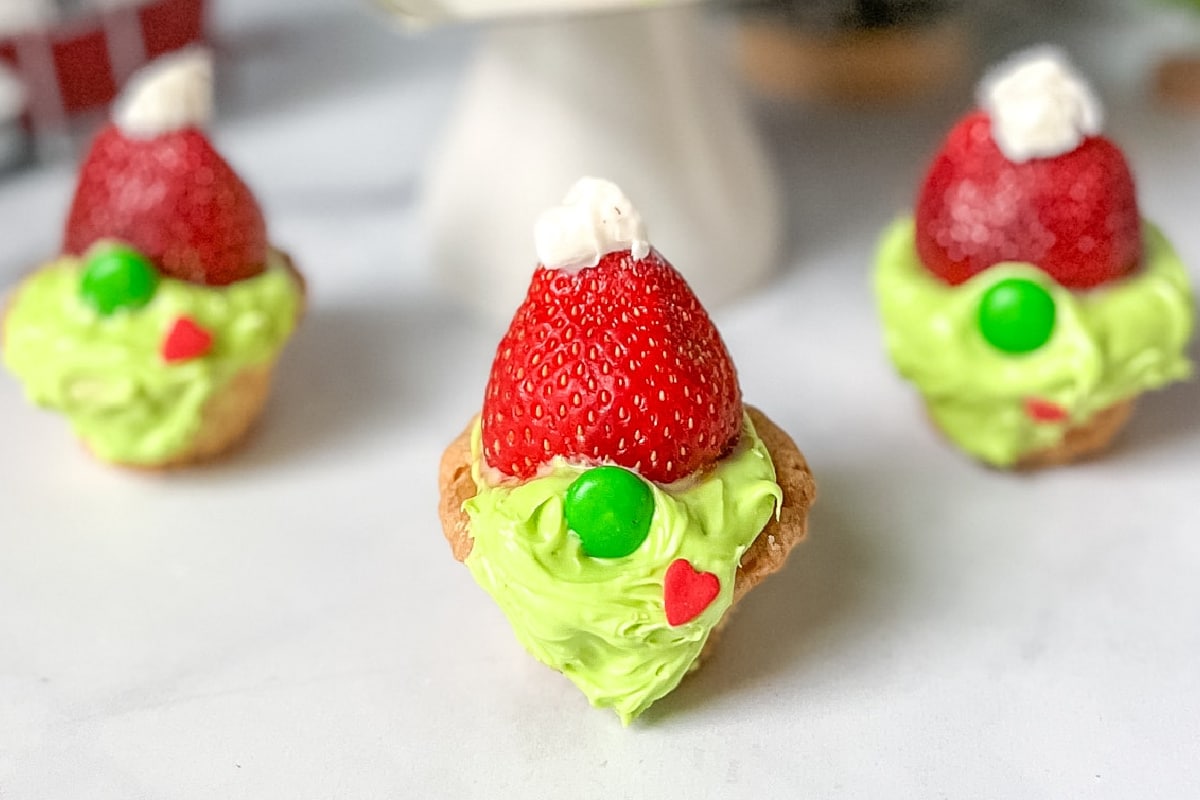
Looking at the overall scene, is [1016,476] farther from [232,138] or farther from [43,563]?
[232,138]

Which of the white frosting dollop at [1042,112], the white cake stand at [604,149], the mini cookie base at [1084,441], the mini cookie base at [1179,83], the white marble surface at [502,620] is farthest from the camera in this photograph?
the mini cookie base at [1179,83]

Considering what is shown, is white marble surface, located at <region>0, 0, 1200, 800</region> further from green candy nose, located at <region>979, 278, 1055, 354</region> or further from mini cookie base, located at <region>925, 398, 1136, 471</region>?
green candy nose, located at <region>979, 278, 1055, 354</region>

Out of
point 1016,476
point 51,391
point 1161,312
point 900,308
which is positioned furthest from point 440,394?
point 1161,312

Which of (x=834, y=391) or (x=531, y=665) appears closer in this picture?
(x=531, y=665)

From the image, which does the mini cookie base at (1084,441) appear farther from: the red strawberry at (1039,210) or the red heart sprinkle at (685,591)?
the red heart sprinkle at (685,591)

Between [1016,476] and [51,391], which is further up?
[51,391]

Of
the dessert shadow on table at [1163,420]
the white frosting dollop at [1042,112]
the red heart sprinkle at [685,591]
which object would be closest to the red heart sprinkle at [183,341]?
the red heart sprinkle at [685,591]

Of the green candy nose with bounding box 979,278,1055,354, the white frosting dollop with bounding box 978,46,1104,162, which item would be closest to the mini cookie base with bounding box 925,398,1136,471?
the green candy nose with bounding box 979,278,1055,354
